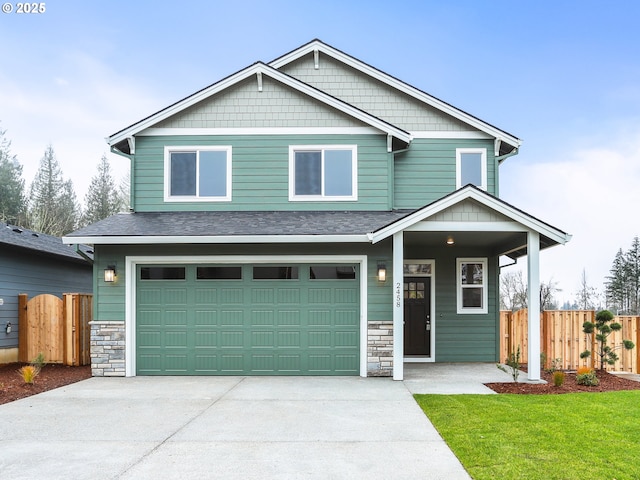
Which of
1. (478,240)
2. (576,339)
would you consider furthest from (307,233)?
(576,339)

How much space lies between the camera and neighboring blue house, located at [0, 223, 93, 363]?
40.7 feet

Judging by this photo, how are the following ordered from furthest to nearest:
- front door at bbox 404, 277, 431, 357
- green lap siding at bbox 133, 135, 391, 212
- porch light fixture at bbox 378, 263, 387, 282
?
front door at bbox 404, 277, 431, 357 < green lap siding at bbox 133, 135, 391, 212 < porch light fixture at bbox 378, 263, 387, 282

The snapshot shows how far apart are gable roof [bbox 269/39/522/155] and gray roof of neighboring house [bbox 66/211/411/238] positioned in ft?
9.64

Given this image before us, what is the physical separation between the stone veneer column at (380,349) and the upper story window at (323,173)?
2.96 metres

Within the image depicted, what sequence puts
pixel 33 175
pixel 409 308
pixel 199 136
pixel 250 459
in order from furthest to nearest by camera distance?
1. pixel 33 175
2. pixel 409 308
3. pixel 199 136
4. pixel 250 459

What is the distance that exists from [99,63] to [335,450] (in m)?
25.5

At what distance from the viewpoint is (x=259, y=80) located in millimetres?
11500

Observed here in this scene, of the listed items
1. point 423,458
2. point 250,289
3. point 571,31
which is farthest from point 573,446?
point 571,31

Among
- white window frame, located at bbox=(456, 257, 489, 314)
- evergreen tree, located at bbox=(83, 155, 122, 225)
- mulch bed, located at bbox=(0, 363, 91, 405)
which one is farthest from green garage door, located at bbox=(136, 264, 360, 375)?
evergreen tree, located at bbox=(83, 155, 122, 225)

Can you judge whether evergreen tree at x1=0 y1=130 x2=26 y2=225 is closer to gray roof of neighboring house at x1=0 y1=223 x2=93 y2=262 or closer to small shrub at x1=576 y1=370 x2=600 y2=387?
gray roof of neighboring house at x1=0 y1=223 x2=93 y2=262

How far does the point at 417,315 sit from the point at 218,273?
4.95 m

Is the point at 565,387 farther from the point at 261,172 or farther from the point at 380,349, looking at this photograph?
the point at 261,172

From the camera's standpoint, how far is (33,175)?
1623 inches

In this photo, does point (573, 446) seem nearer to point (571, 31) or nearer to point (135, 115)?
point (571, 31)
